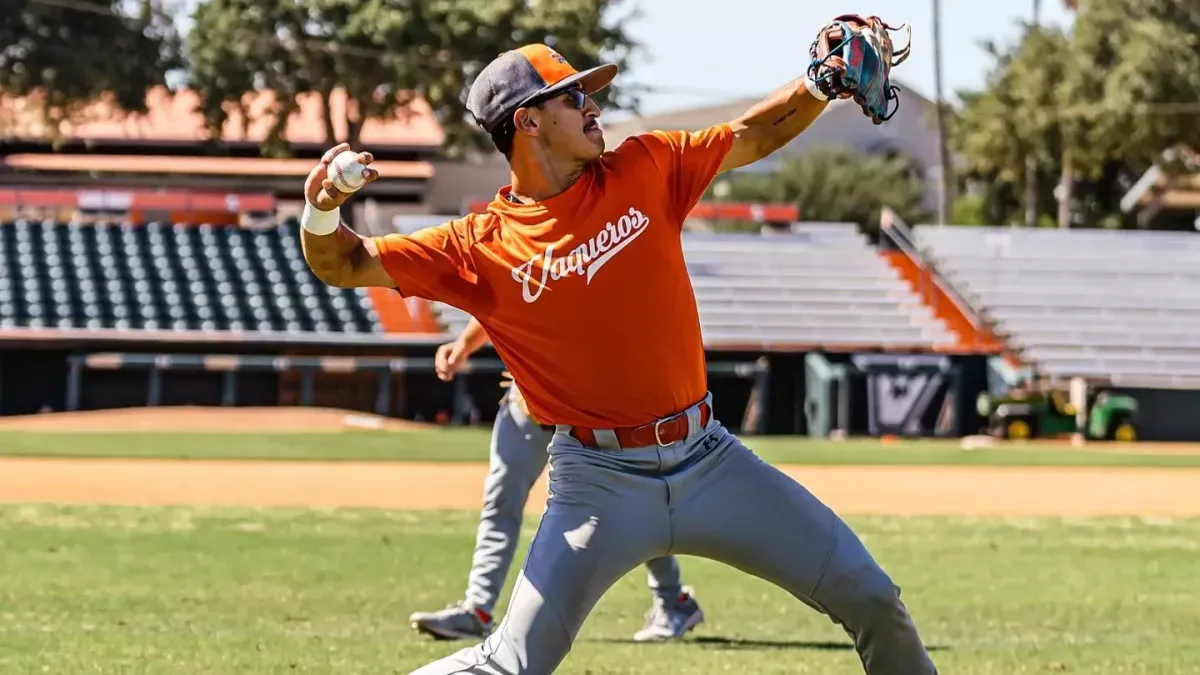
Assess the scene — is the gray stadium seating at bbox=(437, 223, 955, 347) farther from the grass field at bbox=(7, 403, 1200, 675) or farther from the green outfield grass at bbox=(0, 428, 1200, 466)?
the grass field at bbox=(7, 403, 1200, 675)

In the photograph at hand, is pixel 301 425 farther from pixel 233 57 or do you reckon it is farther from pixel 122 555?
pixel 233 57

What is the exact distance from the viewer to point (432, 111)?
48750mm

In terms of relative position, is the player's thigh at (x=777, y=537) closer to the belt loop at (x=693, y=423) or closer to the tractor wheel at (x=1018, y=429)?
the belt loop at (x=693, y=423)

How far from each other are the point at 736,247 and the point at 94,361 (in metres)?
13.8

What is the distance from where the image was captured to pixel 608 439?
15.6 ft

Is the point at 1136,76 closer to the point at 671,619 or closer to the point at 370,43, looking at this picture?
the point at 370,43

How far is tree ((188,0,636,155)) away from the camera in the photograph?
46.3 meters

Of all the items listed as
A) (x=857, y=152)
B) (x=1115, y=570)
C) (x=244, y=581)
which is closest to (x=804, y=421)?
(x=1115, y=570)

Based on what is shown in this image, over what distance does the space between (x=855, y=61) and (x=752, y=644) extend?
12.7 ft

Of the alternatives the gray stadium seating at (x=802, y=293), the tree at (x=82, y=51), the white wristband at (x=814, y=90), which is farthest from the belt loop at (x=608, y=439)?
the tree at (x=82, y=51)

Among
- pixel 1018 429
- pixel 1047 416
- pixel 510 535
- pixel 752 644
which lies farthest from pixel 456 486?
pixel 1047 416

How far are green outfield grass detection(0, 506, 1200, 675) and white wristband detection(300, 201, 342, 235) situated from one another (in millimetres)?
2633

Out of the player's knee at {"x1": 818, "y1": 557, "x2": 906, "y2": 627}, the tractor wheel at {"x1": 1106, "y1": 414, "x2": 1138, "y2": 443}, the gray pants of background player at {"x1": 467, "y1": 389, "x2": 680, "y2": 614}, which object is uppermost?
the player's knee at {"x1": 818, "y1": 557, "x2": 906, "y2": 627}

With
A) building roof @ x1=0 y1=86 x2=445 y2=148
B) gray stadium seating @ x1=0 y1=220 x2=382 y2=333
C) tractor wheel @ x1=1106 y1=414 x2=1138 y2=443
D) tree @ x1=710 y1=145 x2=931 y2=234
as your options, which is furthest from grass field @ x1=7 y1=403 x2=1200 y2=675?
tree @ x1=710 y1=145 x2=931 y2=234
